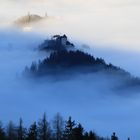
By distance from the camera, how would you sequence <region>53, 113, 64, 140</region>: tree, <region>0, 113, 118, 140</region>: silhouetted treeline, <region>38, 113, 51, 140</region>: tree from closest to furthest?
<region>0, 113, 118, 140</region>: silhouetted treeline, <region>38, 113, 51, 140</region>: tree, <region>53, 113, 64, 140</region>: tree

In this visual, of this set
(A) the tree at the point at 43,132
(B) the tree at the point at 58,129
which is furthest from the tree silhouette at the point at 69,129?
(B) the tree at the point at 58,129

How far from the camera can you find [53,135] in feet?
532

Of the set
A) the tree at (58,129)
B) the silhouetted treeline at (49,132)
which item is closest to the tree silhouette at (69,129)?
the silhouetted treeline at (49,132)

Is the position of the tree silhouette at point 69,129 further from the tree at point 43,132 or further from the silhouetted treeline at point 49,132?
the tree at point 43,132

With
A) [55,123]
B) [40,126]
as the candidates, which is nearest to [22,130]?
[40,126]

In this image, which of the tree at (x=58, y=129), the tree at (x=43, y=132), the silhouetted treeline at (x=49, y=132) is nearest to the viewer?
the silhouetted treeline at (x=49, y=132)

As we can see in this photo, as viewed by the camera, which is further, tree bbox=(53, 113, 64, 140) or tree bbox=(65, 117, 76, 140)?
tree bbox=(53, 113, 64, 140)

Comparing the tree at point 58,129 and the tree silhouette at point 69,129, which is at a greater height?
the tree at point 58,129

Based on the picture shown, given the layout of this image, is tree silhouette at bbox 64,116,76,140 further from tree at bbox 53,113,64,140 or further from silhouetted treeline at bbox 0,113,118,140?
tree at bbox 53,113,64,140

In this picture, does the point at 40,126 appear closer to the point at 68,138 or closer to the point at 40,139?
the point at 40,139

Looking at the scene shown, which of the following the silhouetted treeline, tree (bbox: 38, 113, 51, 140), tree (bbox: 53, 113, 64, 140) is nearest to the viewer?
the silhouetted treeline

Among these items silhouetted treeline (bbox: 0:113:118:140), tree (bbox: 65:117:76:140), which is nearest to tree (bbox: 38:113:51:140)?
silhouetted treeline (bbox: 0:113:118:140)

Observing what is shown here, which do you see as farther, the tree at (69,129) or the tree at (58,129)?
the tree at (58,129)

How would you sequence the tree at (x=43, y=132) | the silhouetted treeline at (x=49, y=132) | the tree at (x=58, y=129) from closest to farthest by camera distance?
1. the silhouetted treeline at (x=49, y=132)
2. the tree at (x=43, y=132)
3. the tree at (x=58, y=129)
